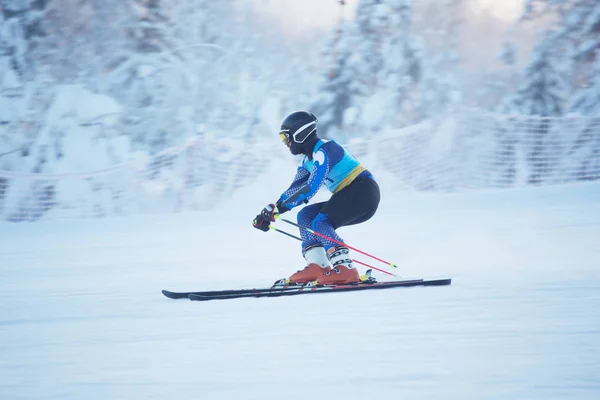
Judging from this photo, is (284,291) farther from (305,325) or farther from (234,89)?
(234,89)

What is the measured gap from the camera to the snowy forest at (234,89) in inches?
608

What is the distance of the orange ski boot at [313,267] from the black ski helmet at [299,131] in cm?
79

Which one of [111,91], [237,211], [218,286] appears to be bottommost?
[218,286]

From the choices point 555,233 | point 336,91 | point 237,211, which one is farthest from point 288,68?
point 555,233

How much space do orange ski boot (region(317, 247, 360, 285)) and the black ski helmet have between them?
0.80m

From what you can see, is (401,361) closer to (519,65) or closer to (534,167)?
(534,167)

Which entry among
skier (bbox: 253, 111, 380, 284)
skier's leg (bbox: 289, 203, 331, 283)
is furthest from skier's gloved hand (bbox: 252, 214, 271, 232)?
skier's leg (bbox: 289, 203, 331, 283)

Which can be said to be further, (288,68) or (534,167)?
(288,68)

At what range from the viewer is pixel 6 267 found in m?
6.70

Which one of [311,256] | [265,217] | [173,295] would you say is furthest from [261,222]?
[173,295]

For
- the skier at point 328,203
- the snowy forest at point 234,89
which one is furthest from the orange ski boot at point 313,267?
the snowy forest at point 234,89

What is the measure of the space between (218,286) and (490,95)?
23.0m

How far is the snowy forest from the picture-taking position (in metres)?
15.5

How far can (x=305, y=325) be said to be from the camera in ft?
12.5
